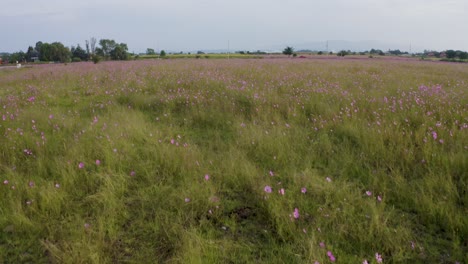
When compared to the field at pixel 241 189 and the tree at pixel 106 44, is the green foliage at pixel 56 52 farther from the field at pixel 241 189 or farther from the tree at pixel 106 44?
the field at pixel 241 189

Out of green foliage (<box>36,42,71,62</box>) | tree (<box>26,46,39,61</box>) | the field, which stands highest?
tree (<box>26,46,39,61</box>)

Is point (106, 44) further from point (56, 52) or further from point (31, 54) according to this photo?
point (31, 54)

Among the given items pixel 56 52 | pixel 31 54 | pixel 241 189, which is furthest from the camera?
pixel 31 54

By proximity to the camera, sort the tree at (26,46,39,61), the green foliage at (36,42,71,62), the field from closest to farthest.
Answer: the field, the green foliage at (36,42,71,62), the tree at (26,46,39,61)

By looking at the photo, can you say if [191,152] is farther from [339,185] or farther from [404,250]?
[404,250]

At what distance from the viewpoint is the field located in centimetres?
199

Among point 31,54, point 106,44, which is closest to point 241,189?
point 106,44

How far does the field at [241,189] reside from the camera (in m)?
1.99

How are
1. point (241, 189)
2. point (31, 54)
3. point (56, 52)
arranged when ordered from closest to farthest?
point (241, 189) → point (56, 52) → point (31, 54)

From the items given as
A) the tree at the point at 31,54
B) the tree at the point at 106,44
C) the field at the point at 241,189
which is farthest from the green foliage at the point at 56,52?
the field at the point at 241,189

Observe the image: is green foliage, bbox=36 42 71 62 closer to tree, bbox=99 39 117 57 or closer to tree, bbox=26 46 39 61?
tree, bbox=99 39 117 57

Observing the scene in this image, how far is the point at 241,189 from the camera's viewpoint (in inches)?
110

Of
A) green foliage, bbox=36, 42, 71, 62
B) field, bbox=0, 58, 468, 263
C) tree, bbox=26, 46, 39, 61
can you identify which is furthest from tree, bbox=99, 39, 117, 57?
field, bbox=0, 58, 468, 263

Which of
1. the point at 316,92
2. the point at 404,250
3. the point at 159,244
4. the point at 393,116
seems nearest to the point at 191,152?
the point at 159,244
